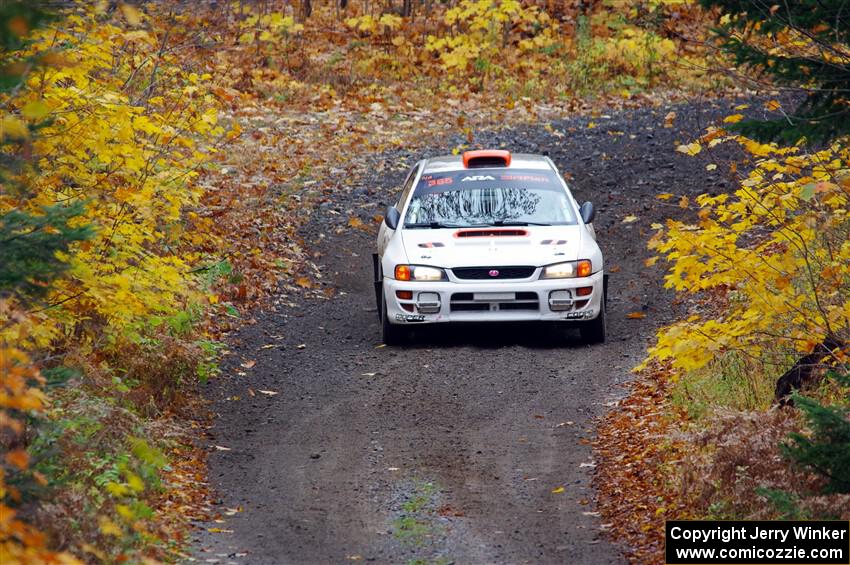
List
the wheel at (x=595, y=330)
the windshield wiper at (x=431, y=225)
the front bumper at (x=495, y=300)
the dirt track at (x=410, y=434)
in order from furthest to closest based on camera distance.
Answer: the windshield wiper at (x=431, y=225) → the wheel at (x=595, y=330) → the front bumper at (x=495, y=300) → the dirt track at (x=410, y=434)

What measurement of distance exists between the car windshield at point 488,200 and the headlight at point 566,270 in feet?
2.58

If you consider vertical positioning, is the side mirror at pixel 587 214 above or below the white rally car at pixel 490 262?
above

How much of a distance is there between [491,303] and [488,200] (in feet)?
4.95

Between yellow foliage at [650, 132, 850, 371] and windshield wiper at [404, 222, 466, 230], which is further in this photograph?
windshield wiper at [404, 222, 466, 230]

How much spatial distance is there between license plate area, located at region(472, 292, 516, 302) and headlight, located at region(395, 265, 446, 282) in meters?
0.39

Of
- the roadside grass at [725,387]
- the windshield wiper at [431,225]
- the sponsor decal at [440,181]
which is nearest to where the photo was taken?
the roadside grass at [725,387]

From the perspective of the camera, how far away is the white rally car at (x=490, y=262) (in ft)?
37.4

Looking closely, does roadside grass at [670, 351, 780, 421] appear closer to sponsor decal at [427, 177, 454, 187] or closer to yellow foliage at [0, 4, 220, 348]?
sponsor decal at [427, 177, 454, 187]

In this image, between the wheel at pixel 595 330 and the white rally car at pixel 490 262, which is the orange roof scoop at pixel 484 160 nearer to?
the white rally car at pixel 490 262

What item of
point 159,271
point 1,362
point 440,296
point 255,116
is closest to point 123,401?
point 159,271

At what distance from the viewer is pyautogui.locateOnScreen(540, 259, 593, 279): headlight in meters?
11.4

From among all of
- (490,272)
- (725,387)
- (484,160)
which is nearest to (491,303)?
(490,272)

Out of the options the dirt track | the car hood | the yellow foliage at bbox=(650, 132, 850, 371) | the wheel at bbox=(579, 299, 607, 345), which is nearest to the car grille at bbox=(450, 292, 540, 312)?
the car hood

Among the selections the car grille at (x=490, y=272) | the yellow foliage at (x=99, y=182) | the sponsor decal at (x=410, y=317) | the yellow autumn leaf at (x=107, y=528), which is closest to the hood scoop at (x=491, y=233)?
the car grille at (x=490, y=272)
